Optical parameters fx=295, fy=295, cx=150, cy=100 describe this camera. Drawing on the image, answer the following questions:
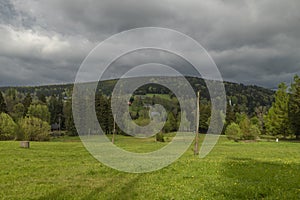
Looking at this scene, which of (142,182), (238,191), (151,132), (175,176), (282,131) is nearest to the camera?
(238,191)

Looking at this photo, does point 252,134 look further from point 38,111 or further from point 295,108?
point 38,111

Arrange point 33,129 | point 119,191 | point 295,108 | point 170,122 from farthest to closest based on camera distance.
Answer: point 170,122 < point 33,129 < point 295,108 < point 119,191

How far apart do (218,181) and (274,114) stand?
78753mm

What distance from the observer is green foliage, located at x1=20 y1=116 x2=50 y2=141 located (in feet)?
281

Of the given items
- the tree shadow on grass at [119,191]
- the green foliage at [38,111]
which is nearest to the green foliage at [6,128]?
the green foliage at [38,111]

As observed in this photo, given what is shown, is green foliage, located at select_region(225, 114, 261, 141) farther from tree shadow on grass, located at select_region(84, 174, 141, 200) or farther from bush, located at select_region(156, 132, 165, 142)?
tree shadow on grass, located at select_region(84, 174, 141, 200)

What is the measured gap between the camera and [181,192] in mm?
12945

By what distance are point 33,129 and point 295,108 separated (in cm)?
7517

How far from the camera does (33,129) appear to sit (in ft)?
284

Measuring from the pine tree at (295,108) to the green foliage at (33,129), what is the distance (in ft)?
238

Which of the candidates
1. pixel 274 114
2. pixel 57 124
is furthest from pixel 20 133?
pixel 274 114

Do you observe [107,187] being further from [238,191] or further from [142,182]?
[238,191]

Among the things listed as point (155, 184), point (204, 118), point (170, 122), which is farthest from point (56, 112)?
point (155, 184)

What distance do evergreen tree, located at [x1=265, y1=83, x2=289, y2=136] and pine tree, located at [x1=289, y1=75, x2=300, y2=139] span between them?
1.42 metres
